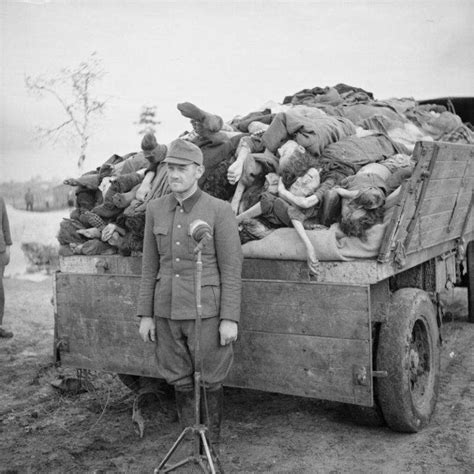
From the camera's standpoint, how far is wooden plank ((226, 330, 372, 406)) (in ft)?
11.1

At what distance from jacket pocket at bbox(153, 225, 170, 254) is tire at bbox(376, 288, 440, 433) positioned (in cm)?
136

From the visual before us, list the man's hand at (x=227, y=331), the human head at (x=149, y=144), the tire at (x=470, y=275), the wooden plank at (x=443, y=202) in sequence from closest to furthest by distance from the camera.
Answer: the man's hand at (x=227, y=331)
the wooden plank at (x=443, y=202)
the human head at (x=149, y=144)
the tire at (x=470, y=275)

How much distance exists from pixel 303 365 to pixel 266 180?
48.8 inches

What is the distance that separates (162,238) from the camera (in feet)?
11.1

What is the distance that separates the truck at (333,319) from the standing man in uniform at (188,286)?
14.3 inches

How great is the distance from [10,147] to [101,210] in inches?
261

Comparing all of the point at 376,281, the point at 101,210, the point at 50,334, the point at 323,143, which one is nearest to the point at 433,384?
the point at 376,281

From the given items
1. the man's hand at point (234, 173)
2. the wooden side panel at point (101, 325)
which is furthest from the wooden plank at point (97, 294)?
→ the man's hand at point (234, 173)

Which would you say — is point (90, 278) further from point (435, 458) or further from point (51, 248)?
point (51, 248)

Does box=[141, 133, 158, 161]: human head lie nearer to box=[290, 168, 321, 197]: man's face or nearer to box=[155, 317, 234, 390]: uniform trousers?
box=[290, 168, 321, 197]: man's face

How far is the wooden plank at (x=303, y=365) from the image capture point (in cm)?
338

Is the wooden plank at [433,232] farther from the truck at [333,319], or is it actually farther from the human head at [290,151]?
the human head at [290,151]

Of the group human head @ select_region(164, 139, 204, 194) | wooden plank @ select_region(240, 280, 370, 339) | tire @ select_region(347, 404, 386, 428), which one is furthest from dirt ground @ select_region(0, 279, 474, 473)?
human head @ select_region(164, 139, 204, 194)

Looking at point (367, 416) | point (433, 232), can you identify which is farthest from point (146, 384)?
point (433, 232)
